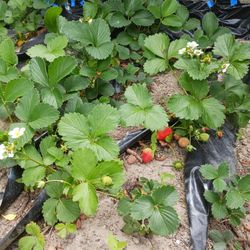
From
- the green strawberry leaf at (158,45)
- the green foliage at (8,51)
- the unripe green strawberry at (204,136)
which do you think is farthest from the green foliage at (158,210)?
the green foliage at (8,51)

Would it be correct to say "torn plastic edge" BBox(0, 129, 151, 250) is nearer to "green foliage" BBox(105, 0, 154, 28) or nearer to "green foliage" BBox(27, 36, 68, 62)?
"green foliage" BBox(27, 36, 68, 62)

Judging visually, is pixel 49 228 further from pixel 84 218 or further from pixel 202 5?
pixel 202 5

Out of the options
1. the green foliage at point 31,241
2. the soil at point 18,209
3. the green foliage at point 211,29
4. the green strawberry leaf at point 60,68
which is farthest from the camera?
the green foliage at point 211,29

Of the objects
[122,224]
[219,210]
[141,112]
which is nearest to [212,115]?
[141,112]

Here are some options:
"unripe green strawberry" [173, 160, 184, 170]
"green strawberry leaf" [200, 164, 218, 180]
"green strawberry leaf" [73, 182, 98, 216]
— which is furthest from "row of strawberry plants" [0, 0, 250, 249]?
"green strawberry leaf" [200, 164, 218, 180]

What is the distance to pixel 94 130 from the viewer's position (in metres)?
1.70

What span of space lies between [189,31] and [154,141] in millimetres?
1172

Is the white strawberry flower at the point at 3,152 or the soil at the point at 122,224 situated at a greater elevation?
the white strawberry flower at the point at 3,152

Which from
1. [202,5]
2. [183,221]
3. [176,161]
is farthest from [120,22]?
[183,221]

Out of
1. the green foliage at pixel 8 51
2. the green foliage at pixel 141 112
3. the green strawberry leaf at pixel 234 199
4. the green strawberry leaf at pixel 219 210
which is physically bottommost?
the green strawberry leaf at pixel 219 210

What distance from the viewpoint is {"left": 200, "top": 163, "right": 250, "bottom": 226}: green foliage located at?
1.71m

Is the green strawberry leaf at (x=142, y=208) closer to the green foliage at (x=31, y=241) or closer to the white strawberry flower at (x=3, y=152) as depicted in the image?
the green foliage at (x=31, y=241)

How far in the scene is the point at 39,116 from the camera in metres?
1.78

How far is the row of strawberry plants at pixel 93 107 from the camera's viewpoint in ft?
5.26
